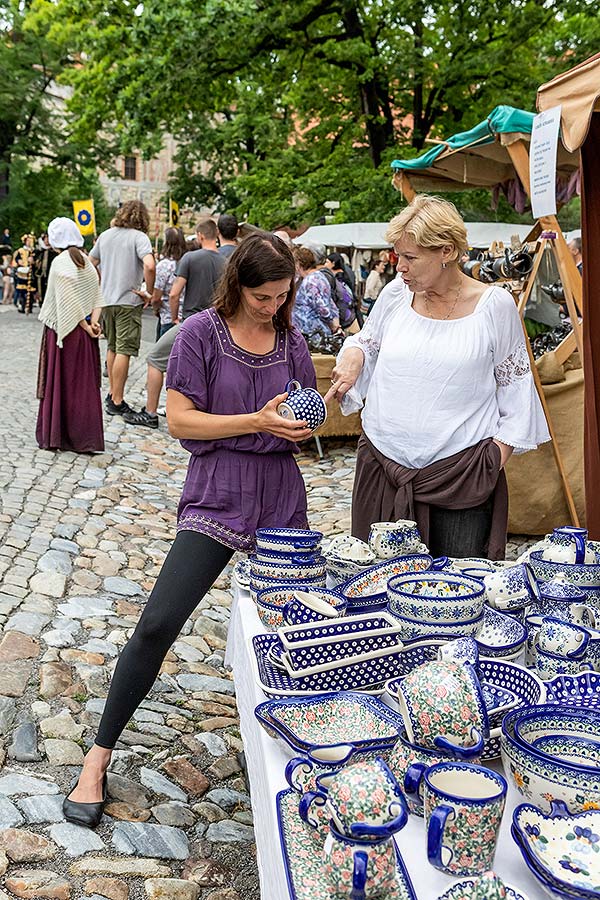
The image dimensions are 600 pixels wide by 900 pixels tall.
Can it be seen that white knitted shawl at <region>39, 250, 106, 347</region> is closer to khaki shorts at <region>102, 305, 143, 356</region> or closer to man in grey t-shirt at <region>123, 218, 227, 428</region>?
man in grey t-shirt at <region>123, 218, 227, 428</region>

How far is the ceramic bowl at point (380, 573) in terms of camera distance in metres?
2.46

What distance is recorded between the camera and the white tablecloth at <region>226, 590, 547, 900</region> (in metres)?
1.38

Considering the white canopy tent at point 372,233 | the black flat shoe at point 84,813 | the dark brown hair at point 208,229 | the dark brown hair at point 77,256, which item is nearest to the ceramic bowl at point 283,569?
the black flat shoe at point 84,813

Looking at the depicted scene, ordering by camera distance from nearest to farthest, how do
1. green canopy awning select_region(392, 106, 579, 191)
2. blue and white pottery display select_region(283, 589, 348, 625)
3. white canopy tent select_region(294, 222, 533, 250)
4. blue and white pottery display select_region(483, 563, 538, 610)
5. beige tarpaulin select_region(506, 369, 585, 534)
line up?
blue and white pottery display select_region(283, 589, 348, 625) → blue and white pottery display select_region(483, 563, 538, 610) → green canopy awning select_region(392, 106, 579, 191) → beige tarpaulin select_region(506, 369, 585, 534) → white canopy tent select_region(294, 222, 533, 250)

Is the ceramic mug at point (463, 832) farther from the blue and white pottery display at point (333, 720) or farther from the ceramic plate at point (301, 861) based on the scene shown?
the blue and white pottery display at point (333, 720)

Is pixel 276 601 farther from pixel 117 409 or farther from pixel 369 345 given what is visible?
pixel 117 409

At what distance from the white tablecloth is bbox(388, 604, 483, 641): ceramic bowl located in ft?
1.15

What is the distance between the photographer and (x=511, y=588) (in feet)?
7.81

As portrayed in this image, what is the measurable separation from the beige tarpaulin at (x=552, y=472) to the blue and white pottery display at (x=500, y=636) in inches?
145

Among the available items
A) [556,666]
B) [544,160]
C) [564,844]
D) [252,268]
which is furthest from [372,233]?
[564,844]

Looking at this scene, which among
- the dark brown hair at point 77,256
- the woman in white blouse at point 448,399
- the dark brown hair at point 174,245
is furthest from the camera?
the dark brown hair at point 174,245

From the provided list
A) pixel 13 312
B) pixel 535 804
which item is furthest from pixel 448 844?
pixel 13 312

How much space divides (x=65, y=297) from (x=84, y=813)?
212 inches

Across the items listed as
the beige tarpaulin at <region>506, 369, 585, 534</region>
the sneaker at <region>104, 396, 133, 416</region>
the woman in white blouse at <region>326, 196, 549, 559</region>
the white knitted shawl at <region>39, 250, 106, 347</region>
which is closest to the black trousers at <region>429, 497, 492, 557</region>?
the woman in white blouse at <region>326, 196, 549, 559</region>
